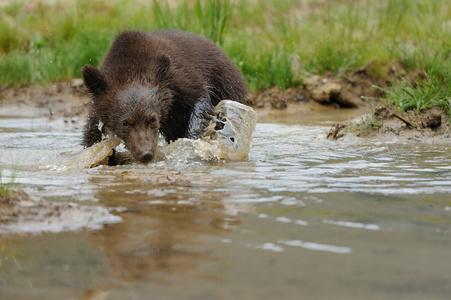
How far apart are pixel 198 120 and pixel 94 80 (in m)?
1.23

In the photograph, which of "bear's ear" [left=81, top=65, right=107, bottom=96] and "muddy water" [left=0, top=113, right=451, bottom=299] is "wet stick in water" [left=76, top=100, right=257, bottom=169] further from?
"bear's ear" [left=81, top=65, right=107, bottom=96]

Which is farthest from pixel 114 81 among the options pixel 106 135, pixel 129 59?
pixel 106 135

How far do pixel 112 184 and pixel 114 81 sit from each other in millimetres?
1466

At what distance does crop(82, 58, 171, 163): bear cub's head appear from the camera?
554 centimetres

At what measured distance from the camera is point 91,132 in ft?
20.6

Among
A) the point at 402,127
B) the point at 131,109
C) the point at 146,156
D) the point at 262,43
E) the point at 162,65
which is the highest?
the point at 262,43

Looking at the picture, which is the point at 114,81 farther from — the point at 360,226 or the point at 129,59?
the point at 360,226

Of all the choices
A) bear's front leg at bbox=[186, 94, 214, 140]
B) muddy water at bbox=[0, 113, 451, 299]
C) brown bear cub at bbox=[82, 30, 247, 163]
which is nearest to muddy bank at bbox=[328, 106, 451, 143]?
muddy water at bbox=[0, 113, 451, 299]

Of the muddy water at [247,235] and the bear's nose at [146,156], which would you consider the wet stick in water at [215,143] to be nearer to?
the muddy water at [247,235]

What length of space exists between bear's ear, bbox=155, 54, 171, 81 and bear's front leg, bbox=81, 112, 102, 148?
813 mm

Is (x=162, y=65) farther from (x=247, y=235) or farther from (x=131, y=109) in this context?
(x=247, y=235)

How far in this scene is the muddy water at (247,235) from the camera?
101 inches

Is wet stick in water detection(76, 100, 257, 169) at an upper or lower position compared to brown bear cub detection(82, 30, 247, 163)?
lower

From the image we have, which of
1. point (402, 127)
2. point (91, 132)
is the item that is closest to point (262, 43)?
point (402, 127)
